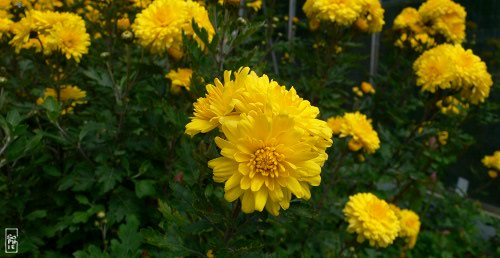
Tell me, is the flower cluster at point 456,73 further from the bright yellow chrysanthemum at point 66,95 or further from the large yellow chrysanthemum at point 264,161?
the bright yellow chrysanthemum at point 66,95

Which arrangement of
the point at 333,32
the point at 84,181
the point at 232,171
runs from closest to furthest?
the point at 232,171 < the point at 84,181 < the point at 333,32

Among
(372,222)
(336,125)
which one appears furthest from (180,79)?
(372,222)

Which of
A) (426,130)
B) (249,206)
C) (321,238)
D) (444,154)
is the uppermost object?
(249,206)

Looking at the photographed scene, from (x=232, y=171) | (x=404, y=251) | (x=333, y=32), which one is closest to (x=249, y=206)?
(x=232, y=171)

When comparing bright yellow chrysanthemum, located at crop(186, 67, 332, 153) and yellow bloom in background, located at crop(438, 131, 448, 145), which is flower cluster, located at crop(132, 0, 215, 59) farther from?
yellow bloom in background, located at crop(438, 131, 448, 145)

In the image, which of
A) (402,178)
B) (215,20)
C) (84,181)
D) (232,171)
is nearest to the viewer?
(232,171)

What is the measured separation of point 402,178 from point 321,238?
922 millimetres

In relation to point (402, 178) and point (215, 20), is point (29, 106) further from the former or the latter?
point (402, 178)

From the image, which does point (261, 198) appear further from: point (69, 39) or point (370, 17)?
point (370, 17)

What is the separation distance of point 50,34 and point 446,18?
2.53 meters

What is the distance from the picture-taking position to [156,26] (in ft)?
5.74

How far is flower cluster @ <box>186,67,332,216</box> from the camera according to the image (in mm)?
781

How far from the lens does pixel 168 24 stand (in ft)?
5.72

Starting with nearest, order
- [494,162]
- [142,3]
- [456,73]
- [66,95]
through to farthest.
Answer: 1. [66,95]
2. [456,73]
3. [142,3]
4. [494,162]
